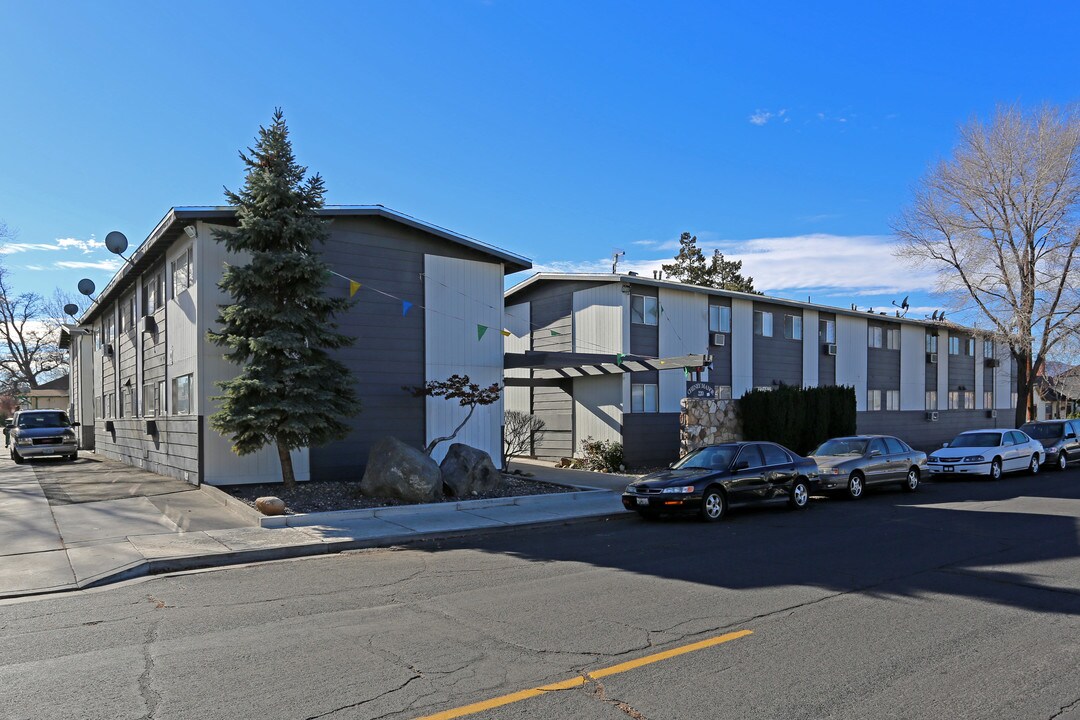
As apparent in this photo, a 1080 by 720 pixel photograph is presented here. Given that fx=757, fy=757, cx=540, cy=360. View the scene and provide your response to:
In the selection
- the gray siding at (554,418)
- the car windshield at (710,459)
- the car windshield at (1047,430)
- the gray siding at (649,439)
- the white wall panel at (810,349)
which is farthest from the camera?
the white wall panel at (810,349)

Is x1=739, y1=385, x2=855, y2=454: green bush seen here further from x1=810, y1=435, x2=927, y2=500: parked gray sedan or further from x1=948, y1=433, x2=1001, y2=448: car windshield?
x1=810, y1=435, x2=927, y2=500: parked gray sedan

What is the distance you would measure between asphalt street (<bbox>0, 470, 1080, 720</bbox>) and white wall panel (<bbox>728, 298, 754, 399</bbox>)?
16.4 metres

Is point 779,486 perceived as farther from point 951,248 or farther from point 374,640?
point 951,248

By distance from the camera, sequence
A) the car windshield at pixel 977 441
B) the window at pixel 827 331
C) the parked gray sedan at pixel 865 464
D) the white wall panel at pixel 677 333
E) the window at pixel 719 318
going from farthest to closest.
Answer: the window at pixel 827 331, the window at pixel 719 318, the white wall panel at pixel 677 333, the car windshield at pixel 977 441, the parked gray sedan at pixel 865 464

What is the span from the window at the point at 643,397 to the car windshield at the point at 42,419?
19.9 metres

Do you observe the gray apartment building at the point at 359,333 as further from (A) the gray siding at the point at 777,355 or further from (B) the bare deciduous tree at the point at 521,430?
(A) the gray siding at the point at 777,355

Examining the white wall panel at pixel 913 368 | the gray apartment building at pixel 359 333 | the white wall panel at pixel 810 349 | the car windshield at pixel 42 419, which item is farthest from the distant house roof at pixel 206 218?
the white wall panel at pixel 913 368

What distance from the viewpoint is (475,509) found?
1442 centimetres

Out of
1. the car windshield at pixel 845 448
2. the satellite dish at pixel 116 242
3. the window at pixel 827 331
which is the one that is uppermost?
the satellite dish at pixel 116 242

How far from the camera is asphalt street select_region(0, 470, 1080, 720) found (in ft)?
16.1

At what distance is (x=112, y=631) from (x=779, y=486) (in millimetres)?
11603

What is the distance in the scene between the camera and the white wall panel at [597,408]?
76.5 ft

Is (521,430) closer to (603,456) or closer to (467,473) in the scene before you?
(603,456)

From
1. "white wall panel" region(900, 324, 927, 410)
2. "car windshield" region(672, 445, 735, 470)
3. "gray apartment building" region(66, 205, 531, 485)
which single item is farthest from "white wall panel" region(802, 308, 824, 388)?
"car windshield" region(672, 445, 735, 470)
